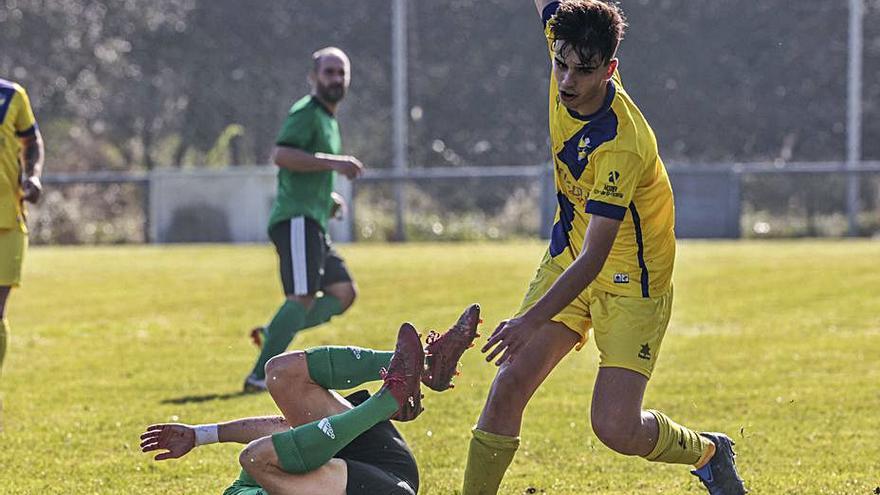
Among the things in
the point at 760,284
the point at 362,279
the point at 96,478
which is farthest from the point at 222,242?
the point at 96,478

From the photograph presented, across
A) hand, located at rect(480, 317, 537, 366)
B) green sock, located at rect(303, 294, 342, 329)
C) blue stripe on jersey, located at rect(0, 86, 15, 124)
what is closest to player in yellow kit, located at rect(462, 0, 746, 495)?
hand, located at rect(480, 317, 537, 366)

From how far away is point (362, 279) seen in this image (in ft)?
55.4

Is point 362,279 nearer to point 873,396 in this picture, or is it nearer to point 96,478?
point 873,396

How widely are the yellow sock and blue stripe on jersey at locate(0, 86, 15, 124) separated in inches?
165

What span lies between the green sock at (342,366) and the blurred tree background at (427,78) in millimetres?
27818

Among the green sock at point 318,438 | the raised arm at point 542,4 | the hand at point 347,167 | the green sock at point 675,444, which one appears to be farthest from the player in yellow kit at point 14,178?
the green sock at point 675,444

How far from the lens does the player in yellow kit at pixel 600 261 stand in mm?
4402

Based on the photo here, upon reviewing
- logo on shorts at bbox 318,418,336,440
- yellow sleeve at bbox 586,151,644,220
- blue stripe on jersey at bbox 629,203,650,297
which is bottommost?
logo on shorts at bbox 318,418,336,440

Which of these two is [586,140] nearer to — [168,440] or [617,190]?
[617,190]

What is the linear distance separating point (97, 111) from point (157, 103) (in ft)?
4.88

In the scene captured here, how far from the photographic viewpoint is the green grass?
5918 mm

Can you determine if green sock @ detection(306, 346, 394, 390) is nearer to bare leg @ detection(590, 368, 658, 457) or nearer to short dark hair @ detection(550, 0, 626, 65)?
bare leg @ detection(590, 368, 658, 457)

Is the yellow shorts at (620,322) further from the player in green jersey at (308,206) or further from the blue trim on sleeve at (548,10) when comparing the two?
the player in green jersey at (308,206)

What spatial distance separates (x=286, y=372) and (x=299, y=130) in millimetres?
3952
